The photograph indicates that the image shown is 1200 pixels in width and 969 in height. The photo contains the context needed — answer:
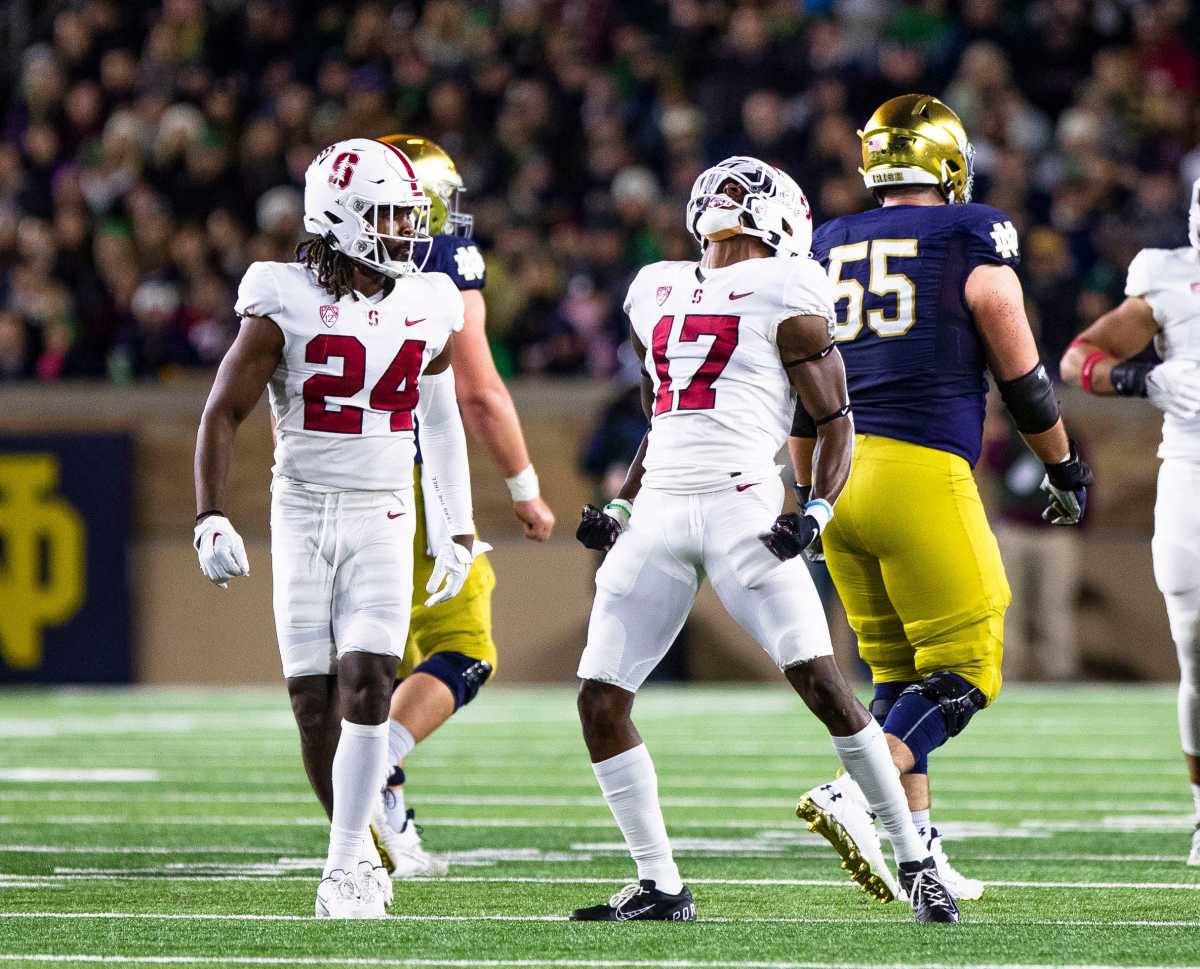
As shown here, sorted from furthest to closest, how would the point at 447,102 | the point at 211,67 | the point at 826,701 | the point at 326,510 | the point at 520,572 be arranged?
the point at 211,67
the point at 447,102
the point at 520,572
the point at 326,510
the point at 826,701

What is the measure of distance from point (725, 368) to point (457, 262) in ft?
5.10

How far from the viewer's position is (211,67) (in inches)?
628

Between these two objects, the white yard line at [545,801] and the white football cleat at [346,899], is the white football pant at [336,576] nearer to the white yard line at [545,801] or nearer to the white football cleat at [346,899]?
the white football cleat at [346,899]

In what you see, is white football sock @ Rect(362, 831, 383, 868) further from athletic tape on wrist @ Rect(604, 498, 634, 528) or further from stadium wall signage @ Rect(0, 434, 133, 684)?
stadium wall signage @ Rect(0, 434, 133, 684)

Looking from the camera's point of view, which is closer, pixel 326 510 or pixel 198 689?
pixel 326 510

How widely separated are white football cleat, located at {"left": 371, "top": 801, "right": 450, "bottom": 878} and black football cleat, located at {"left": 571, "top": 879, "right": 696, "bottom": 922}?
1.11 meters

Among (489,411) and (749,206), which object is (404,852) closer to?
(489,411)

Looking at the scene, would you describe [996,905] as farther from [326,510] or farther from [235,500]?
[235,500]

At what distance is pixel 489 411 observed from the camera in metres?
6.46

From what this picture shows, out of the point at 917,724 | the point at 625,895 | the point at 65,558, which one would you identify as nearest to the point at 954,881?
the point at 917,724

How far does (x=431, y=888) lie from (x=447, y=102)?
9.57 metres

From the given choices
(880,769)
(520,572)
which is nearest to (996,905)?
(880,769)

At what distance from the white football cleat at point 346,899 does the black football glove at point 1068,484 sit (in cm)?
191

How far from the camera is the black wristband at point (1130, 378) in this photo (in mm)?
6441
